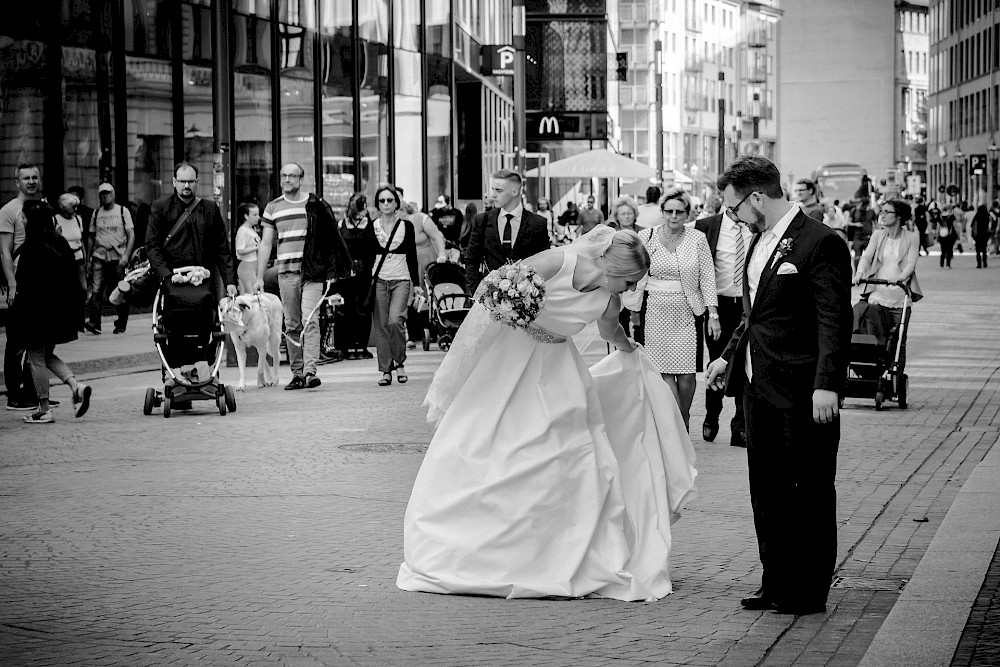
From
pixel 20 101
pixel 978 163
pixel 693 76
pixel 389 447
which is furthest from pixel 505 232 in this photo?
pixel 693 76

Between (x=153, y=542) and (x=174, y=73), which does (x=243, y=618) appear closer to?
(x=153, y=542)

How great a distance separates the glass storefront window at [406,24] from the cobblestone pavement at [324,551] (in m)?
22.1

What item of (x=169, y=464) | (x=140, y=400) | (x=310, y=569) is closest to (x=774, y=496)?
(x=310, y=569)

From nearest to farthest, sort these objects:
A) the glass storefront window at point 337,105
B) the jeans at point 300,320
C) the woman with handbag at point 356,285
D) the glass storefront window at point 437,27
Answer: the jeans at point 300,320, the woman with handbag at point 356,285, the glass storefront window at point 337,105, the glass storefront window at point 437,27

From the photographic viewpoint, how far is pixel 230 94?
26547 millimetres

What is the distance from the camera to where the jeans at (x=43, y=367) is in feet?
40.9

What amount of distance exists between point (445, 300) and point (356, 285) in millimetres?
1432

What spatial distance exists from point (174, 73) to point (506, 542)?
1999 cm

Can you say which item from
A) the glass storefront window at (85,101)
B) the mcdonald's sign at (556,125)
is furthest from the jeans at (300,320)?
the mcdonald's sign at (556,125)

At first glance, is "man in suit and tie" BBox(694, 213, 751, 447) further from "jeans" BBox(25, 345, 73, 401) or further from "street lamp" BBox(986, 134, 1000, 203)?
"street lamp" BBox(986, 134, 1000, 203)

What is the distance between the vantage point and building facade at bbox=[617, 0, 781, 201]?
395ft

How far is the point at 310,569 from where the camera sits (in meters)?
7.07

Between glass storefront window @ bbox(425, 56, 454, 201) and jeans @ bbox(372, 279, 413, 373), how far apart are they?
21.5 meters

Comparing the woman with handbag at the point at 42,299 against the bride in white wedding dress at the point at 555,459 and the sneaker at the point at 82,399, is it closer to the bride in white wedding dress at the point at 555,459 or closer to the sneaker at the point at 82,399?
the sneaker at the point at 82,399
